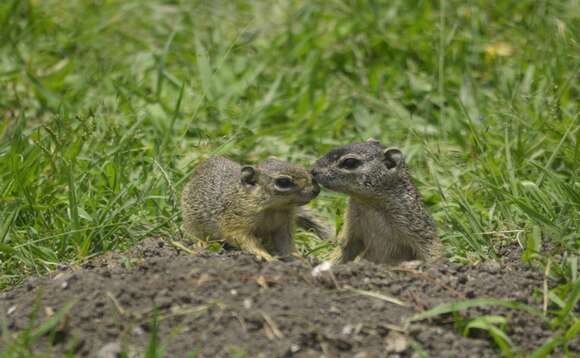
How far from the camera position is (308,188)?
6008 mm

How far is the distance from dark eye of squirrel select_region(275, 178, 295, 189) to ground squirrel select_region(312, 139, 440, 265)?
158 millimetres

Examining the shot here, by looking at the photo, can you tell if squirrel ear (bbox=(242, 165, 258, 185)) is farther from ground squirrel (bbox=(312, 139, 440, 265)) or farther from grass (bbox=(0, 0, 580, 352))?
grass (bbox=(0, 0, 580, 352))

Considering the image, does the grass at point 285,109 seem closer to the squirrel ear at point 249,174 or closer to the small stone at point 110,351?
the squirrel ear at point 249,174

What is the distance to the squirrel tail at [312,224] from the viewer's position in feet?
22.0

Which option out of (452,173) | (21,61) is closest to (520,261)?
(452,173)

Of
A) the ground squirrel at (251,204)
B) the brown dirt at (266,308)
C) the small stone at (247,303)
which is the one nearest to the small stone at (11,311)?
the brown dirt at (266,308)

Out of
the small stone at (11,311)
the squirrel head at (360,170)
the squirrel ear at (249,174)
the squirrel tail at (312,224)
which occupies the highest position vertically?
the squirrel head at (360,170)

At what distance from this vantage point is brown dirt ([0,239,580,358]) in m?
4.39

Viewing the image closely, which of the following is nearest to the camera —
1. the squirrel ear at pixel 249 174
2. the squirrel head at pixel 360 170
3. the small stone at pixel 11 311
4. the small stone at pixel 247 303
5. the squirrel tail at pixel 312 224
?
the small stone at pixel 247 303

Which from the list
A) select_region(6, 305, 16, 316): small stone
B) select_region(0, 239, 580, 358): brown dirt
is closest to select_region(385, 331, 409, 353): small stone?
select_region(0, 239, 580, 358): brown dirt

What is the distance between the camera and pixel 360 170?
587 centimetres

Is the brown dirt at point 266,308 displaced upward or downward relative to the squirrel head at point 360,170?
downward

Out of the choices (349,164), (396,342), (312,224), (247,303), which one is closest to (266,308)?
(247,303)

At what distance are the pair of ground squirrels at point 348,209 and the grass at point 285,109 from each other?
23 cm
